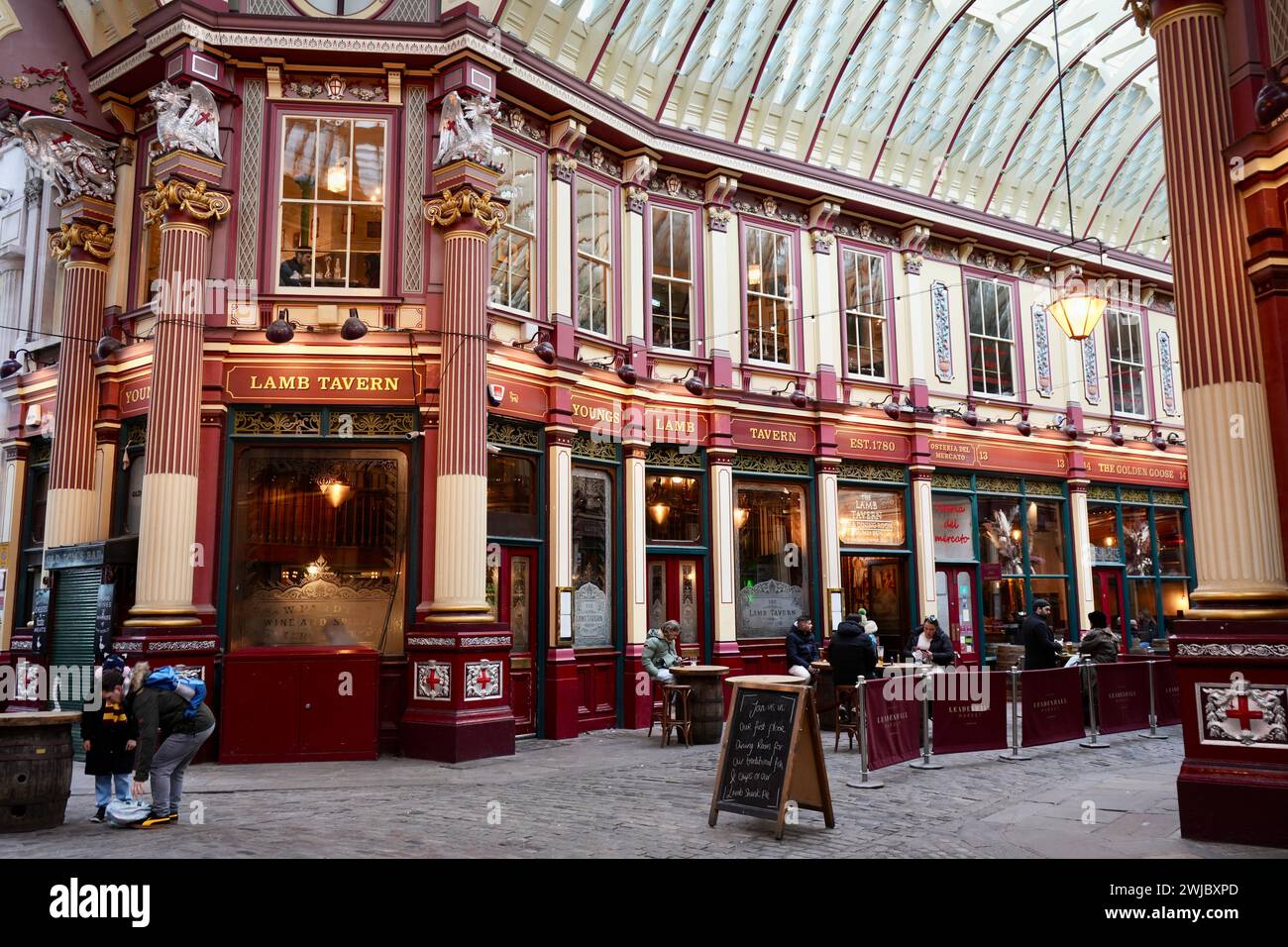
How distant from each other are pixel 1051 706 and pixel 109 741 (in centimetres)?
1041

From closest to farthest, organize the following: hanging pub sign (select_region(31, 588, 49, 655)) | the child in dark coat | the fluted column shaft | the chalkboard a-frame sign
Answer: the fluted column shaft → the chalkboard a-frame sign → the child in dark coat → hanging pub sign (select_region(31, 588, 49, 655))

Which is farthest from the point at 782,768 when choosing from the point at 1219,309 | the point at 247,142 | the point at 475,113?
the point at 247,142

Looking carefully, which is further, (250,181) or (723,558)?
(723,558)

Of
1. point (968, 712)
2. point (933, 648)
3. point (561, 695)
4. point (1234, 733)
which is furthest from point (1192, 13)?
point (561, 695)

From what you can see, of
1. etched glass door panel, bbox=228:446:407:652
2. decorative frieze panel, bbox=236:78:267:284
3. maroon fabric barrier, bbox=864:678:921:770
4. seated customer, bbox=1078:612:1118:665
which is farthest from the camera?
seated customer, bbox=1078:612:1118:665

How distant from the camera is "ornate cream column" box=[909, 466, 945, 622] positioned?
18.7m

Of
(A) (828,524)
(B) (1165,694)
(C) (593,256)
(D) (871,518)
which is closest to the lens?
(B) (1165,694)

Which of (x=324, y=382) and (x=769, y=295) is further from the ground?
(x=769, y=295)

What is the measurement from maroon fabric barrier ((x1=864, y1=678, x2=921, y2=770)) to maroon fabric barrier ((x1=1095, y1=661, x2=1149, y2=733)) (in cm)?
363

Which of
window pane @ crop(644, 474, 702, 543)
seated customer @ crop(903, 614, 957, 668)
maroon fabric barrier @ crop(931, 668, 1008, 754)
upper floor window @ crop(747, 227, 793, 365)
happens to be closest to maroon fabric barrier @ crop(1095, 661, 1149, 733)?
seated customer @ crop(903, 614, 957, 668)

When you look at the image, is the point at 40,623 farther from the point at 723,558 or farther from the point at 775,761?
the point at 775,761

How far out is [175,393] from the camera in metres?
12.0

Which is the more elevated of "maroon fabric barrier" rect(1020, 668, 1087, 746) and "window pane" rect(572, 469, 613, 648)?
"window pane" rect(572, 469, 613, 648)

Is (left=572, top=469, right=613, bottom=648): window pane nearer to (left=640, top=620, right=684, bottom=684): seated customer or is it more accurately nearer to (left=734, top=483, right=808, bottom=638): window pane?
(left=640, top=620, right=684, bottom=684): seated customer
